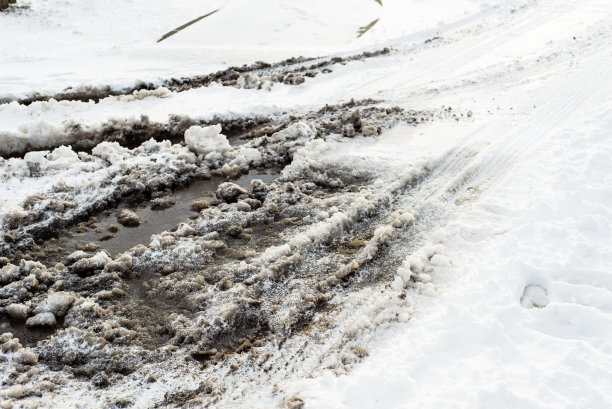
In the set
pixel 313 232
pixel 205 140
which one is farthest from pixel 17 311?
pixel 205 140

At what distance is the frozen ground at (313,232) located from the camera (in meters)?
3.84

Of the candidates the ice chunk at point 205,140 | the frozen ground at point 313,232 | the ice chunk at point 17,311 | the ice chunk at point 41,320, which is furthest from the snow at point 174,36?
the ice chunk at point 41,320

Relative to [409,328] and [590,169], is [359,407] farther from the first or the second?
[590,169]

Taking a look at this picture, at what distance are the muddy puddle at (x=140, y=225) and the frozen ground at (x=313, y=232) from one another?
3 centimetres

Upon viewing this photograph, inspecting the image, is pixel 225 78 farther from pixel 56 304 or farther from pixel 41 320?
pixel 41 320

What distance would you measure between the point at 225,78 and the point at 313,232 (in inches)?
211

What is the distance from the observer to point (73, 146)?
732cm

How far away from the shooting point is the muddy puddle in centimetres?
549

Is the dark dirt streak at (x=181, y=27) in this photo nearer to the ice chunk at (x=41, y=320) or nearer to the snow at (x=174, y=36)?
the snow at (x=174, y=36)

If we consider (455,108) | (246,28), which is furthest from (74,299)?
(246,28)

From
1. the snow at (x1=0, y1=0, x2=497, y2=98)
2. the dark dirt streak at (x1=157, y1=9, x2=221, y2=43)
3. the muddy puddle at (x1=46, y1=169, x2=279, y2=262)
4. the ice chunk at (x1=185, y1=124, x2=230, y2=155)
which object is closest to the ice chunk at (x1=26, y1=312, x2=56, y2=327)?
the muddy puddle at (x1=46, y1=169, x2=279, y2=262)

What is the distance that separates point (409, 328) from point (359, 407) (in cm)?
94

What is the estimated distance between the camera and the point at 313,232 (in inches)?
213

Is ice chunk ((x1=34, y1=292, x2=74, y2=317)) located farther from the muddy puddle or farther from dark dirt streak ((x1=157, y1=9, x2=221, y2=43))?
dark dirt streak ((x1=157, y1=9, x2=221, y2=43))
